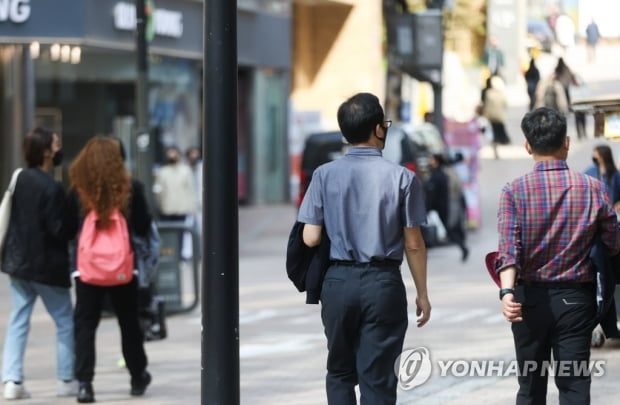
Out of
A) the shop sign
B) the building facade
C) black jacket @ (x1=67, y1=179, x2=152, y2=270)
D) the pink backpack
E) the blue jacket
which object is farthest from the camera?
the shop sign

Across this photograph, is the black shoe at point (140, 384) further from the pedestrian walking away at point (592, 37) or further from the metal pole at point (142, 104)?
the metal pole at point (142, 104)

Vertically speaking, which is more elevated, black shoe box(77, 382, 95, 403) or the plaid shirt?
the plaid shirt

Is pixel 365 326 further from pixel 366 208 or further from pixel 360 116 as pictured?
pixel 360 116

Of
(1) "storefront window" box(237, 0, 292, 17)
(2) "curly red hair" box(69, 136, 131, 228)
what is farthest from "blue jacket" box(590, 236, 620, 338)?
(1) "storefront window" box(237, 0, 292, 17)

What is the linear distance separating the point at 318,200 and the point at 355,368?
2.51 feet

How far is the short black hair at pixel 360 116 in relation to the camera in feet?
20.9

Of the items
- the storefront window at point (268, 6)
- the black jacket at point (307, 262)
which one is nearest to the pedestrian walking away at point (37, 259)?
the black jacket at point (307, 262)

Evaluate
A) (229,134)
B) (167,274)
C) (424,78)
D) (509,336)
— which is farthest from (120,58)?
(229,134)

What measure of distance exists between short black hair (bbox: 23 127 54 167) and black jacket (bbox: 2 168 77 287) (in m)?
0.10

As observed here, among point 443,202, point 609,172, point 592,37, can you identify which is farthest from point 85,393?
point 443,202

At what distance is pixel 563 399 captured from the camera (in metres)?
6.30

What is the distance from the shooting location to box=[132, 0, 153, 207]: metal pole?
14.7 m

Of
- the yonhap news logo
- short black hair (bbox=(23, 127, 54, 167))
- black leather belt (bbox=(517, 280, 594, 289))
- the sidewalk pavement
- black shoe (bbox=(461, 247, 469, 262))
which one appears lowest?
black shoe (bbox=(461, 247, 469, 262))

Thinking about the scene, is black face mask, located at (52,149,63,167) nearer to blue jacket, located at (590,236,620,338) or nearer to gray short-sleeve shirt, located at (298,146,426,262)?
gray short-sleeve shirt, located at (298,146,426,262)
